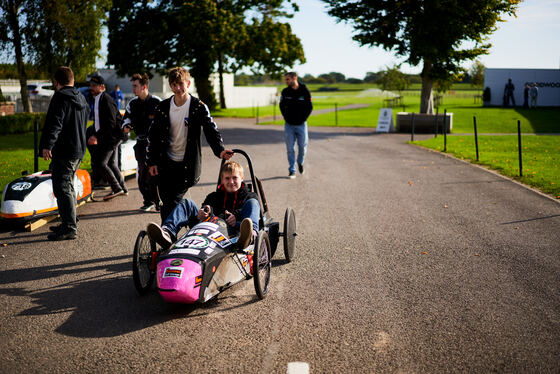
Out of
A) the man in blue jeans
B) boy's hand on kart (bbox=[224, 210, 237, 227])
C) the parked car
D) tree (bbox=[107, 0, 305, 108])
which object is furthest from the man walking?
the parked car

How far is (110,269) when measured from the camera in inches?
228

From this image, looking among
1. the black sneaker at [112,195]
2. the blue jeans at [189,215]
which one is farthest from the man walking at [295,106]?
the blue jeans at [189,215]

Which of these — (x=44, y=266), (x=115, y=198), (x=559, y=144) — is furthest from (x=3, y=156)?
(x=559, y=144)

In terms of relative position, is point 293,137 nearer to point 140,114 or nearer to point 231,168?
point 140,114

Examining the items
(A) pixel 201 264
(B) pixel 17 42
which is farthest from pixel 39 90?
(A) pixel 201 264

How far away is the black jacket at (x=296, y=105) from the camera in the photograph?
37.5 ft

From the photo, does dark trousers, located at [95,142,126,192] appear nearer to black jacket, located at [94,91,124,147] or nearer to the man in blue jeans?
black jacket, located at [94,91,124,147]

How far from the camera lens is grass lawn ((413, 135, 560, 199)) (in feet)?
37.9

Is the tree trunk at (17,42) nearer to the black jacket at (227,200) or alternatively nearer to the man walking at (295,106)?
the man walking at (295,106)

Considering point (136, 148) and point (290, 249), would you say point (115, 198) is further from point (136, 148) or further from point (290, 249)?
point (290, 249)

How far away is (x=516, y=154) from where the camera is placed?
1577 cm

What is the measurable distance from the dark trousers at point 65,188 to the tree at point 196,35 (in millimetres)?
30530

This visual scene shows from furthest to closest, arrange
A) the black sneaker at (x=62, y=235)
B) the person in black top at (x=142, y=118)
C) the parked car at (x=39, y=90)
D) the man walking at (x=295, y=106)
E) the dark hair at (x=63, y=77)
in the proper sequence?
the parked car at (x=39, y=90), the man walking at (x=295, y=106), the person in black top at (x=142, y=118), the black sneaker at (x=62, y=235), the dark hair at (x=63, y=77)

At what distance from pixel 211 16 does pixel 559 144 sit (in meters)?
25.0
